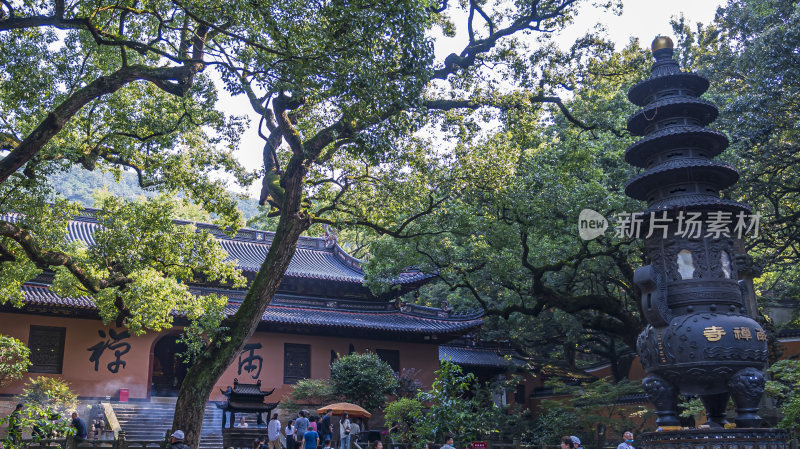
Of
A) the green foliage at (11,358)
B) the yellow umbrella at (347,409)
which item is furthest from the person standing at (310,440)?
the green foliage at (11,358)

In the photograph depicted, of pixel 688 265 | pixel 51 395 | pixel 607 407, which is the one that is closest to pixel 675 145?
pixel 688 265

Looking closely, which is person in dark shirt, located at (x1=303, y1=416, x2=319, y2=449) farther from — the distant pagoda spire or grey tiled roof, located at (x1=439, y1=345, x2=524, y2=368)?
grey tiled roof, located at (x1=439, y1=345, x2=524, y2=368)

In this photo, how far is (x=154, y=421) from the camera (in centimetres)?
1927

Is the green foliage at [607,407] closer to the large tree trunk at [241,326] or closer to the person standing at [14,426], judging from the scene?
the large tree trunk at [241,326]

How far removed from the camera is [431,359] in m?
26.4

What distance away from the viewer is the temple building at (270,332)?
2083 centimetres

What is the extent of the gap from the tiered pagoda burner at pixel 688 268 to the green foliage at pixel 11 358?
14233 millimetres

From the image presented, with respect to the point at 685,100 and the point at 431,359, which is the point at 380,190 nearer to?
the point at 685,100

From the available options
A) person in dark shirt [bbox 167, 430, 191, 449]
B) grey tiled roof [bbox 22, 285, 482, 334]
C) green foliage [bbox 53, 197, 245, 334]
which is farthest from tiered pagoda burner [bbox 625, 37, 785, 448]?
grey tiled roof [bbox 22, 285, 482, 334]

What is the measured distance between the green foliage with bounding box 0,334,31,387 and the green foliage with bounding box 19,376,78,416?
553mm

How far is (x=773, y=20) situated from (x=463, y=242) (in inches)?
349

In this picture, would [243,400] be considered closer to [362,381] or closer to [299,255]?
[362,381]

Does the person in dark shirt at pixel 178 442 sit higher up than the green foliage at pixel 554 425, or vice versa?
the person in dark shirt at pixel 178 442

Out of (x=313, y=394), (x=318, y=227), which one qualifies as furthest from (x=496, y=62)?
Result: (x=313, y=394)
